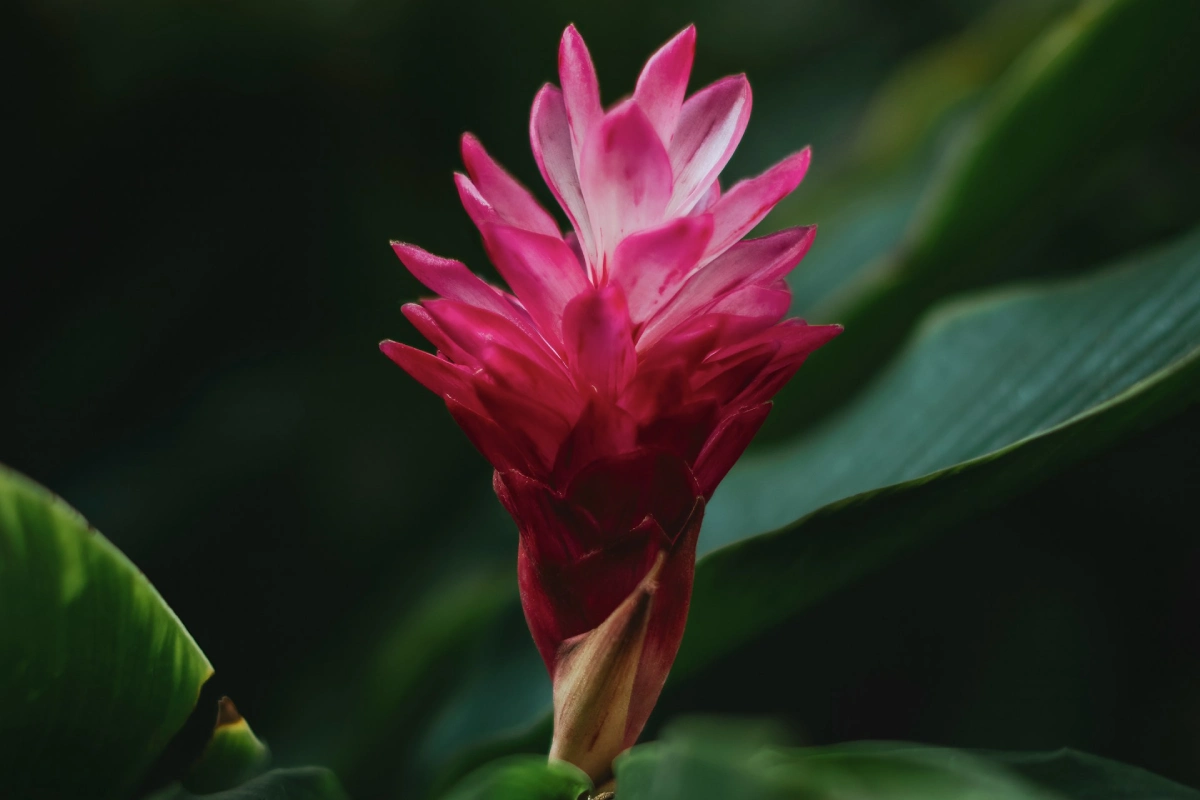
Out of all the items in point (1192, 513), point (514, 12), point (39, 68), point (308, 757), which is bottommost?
point (1192, 513)

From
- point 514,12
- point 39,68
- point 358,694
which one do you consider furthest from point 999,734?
point 39,68

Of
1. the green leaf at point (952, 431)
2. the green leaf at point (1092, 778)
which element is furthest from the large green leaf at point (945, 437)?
the green leaf at point (1092, 778)

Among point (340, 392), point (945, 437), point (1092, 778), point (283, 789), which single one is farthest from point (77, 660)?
point (340, 392)

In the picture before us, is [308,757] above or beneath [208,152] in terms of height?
beneath

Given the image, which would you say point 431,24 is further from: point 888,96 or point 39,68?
point 888,96

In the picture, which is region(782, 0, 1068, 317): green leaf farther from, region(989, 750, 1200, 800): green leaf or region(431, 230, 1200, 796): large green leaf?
region(989, 750, 1200, 800): green leaf
